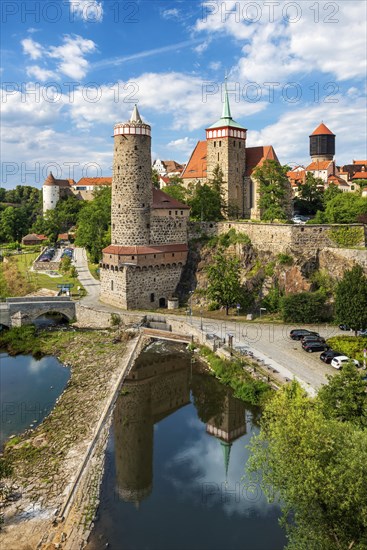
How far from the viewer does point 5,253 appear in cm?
7200

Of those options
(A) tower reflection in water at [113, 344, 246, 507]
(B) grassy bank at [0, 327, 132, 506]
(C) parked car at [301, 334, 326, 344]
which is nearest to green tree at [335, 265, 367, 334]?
(C) parked car at [301, 334, 326, 344]

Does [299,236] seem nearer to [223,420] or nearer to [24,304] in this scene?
[223,420]

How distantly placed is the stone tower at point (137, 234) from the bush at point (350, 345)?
1772cm

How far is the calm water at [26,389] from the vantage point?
25234mm

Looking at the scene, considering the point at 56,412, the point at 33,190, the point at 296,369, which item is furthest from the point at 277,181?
the point at 33,190

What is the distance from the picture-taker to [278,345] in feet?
103

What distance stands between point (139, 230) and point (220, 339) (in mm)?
14269

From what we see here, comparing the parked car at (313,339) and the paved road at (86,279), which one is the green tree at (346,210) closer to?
the parked car at (313,339)

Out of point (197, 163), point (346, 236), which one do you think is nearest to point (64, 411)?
point (346, 236)

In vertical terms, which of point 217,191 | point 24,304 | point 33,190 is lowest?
point 24,304

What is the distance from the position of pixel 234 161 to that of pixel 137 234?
1587cm

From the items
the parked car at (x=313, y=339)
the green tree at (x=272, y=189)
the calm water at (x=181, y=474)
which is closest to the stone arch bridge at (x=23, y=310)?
the calm water at (x=181, y=474)

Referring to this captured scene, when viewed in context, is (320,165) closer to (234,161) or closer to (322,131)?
(322,131)

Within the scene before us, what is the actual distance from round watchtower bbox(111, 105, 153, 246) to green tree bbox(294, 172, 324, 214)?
23200 millimetres
